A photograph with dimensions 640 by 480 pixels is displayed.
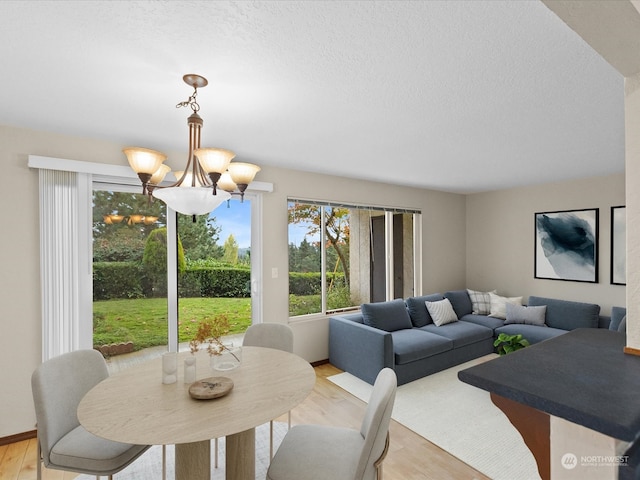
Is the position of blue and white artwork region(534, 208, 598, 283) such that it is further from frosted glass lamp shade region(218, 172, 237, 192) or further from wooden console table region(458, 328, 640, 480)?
frosted glass lamp shade region(218, 172, 237, 192)

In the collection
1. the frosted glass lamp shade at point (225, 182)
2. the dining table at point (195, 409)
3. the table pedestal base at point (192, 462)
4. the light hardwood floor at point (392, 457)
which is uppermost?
the frosted glass lamp shade at point (225, 182)

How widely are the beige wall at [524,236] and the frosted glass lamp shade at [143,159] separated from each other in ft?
16.9

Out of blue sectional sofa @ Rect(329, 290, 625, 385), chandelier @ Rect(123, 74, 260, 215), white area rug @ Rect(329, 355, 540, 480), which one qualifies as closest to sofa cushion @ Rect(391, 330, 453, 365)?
blue sectional sofa @ Rect(329, 290, 625, 385)

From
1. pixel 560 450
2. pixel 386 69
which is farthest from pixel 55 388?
pixel 386 69

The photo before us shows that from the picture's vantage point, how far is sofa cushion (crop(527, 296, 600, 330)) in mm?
4086

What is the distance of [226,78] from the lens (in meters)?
1.79

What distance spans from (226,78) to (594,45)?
1.61 m

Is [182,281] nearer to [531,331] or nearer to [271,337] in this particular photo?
[271,337]

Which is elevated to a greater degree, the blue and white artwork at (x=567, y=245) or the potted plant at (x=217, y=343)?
the blue and white artwork at (x=567, y=245)

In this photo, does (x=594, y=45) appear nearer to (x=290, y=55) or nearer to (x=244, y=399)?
(x=290, y=55)

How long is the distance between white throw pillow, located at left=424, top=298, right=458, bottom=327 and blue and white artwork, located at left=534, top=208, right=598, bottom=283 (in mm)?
1487

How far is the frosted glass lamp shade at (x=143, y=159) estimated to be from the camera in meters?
1.82

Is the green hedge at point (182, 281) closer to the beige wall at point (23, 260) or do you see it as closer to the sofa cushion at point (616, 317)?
the beige wall at point (23, 260)

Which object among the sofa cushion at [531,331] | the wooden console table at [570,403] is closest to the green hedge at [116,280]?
the wooden console table at [570,403]
